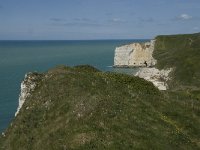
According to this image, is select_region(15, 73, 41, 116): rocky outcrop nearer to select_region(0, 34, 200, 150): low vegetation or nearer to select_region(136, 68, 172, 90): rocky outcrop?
select_region(0, 34, 200, 150): low vegetation

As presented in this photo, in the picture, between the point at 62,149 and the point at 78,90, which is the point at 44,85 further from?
the point at 62,149

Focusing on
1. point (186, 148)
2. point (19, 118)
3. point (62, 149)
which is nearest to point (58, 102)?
point (19, 118)

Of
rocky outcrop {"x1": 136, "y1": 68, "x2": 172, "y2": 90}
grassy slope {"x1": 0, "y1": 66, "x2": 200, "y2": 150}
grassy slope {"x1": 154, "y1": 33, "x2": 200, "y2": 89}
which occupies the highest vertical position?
grassy slope {"x1": 0, "y1": 66, "x2": 200, "y2": 150}

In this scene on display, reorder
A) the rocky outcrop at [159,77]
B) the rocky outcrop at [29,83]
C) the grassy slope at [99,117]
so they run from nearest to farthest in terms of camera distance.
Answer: the grassy slope at [99,117], the rocky outcrop at [29,83], the rocky outcrop at [159,77]

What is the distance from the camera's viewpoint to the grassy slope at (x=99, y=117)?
30422 mm

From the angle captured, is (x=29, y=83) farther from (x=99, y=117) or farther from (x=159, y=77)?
(x=159, y=77)

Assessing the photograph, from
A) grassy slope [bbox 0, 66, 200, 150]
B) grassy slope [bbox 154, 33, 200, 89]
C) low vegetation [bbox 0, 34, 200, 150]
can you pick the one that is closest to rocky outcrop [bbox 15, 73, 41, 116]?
low vegetation [bbox 0, 34, 200, 150]

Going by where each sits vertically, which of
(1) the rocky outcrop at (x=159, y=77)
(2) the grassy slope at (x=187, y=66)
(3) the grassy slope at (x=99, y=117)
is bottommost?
(1) the rocky outcrop at (x=159, y=77)

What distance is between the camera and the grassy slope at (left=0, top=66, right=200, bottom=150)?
3042 cm

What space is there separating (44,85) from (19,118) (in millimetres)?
4902

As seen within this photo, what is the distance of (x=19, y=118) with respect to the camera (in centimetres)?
4025

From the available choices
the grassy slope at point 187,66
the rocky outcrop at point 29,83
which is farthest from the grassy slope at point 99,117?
the grassy slope at point 187,66

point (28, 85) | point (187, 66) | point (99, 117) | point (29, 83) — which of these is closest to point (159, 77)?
point (187, 66)

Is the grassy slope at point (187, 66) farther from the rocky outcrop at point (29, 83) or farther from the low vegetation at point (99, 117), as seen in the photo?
the rocky outcrop at point (29, 83)
